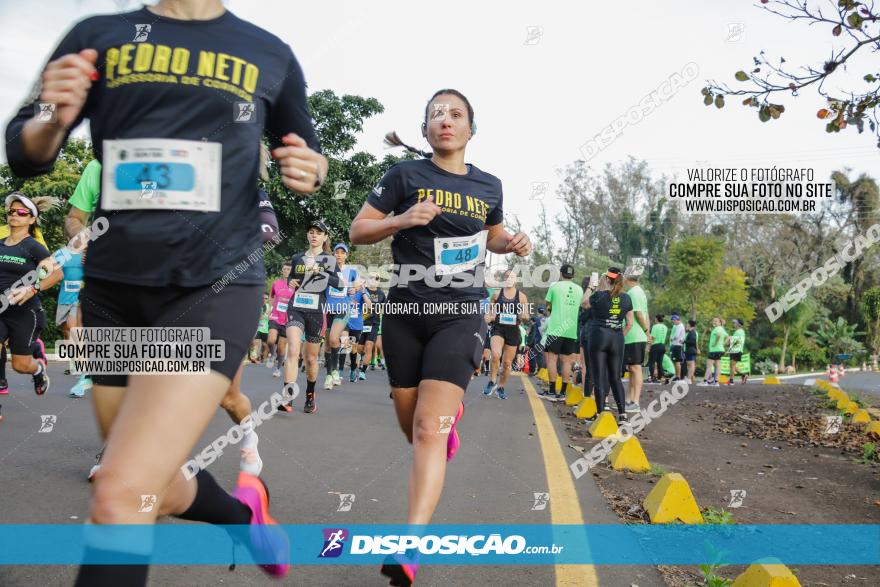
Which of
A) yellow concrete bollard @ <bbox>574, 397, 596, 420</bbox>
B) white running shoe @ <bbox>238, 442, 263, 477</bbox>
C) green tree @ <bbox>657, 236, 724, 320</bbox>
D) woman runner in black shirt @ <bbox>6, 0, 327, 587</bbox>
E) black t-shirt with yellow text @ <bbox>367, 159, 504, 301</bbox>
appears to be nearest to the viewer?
woman runner in black shirt @ <bbox>6, 0, 327, 587</bbox>

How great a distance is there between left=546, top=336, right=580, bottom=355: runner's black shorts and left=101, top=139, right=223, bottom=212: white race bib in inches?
429

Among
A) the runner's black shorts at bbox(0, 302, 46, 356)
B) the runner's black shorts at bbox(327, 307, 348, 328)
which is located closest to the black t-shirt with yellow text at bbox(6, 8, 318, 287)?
the runner's black shorts at bbox(0, 302, 46, 356)

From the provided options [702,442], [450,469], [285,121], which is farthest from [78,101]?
[702,442]

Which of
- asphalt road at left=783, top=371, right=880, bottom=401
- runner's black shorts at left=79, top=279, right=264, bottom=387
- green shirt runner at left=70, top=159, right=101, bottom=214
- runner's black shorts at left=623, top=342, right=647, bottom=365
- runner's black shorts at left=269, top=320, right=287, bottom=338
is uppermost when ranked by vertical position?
green shirt runner at left=70, top=159, right=101, bottom=214

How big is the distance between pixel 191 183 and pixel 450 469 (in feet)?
13.9

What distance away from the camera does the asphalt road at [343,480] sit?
342cm

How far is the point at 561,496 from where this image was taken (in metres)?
5.14

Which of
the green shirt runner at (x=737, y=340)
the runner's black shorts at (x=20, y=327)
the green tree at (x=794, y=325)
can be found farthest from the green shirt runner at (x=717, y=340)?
the green tree at (x=794, y=325)

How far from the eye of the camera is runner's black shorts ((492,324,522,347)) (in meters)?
12.7

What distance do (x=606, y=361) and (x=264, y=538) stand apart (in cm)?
713

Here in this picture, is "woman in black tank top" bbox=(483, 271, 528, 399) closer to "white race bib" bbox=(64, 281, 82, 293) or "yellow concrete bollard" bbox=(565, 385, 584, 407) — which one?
"yellow concrete bollard" bbox=(565, 385, 584, 407)

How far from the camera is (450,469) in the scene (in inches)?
234

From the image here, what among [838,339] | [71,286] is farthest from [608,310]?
[838,339]

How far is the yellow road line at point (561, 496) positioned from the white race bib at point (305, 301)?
3.16 metres
